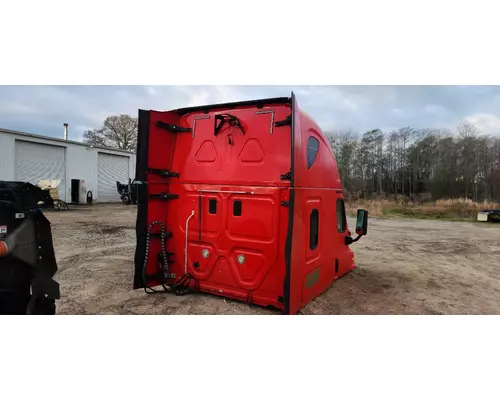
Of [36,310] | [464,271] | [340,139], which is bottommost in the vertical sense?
[464,271]

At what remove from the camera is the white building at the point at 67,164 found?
19.5 m

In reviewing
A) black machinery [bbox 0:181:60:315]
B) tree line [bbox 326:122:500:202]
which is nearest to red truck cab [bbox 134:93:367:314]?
black machinery [bbox 0:181:60:315]

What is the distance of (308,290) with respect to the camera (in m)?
3.70

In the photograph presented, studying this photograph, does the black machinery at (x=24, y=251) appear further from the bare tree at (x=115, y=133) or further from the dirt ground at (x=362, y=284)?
the bare tree at (x=115, y=133)

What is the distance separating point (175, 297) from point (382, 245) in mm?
6691

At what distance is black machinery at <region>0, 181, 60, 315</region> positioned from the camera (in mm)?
2383

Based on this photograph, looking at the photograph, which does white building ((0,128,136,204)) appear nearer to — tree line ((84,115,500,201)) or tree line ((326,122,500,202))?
tree line ((84,115,500,201))

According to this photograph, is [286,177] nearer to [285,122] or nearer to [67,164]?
[285,122]

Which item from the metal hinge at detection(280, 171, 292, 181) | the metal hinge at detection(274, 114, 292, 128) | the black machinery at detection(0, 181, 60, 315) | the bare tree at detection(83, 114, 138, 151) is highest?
the bare tree at detection(83, 114, 138, 151)

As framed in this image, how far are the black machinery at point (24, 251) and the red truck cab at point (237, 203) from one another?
1.37m

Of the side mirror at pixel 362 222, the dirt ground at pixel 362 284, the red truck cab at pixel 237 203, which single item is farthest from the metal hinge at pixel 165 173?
the side mirror at pixel 362 222

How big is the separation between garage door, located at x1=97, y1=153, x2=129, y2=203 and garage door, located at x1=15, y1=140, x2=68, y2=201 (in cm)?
304

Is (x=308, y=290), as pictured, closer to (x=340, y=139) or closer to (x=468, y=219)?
(x=468, y=219)

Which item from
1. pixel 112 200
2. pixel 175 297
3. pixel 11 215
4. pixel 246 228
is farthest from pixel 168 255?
pixel 112 200
